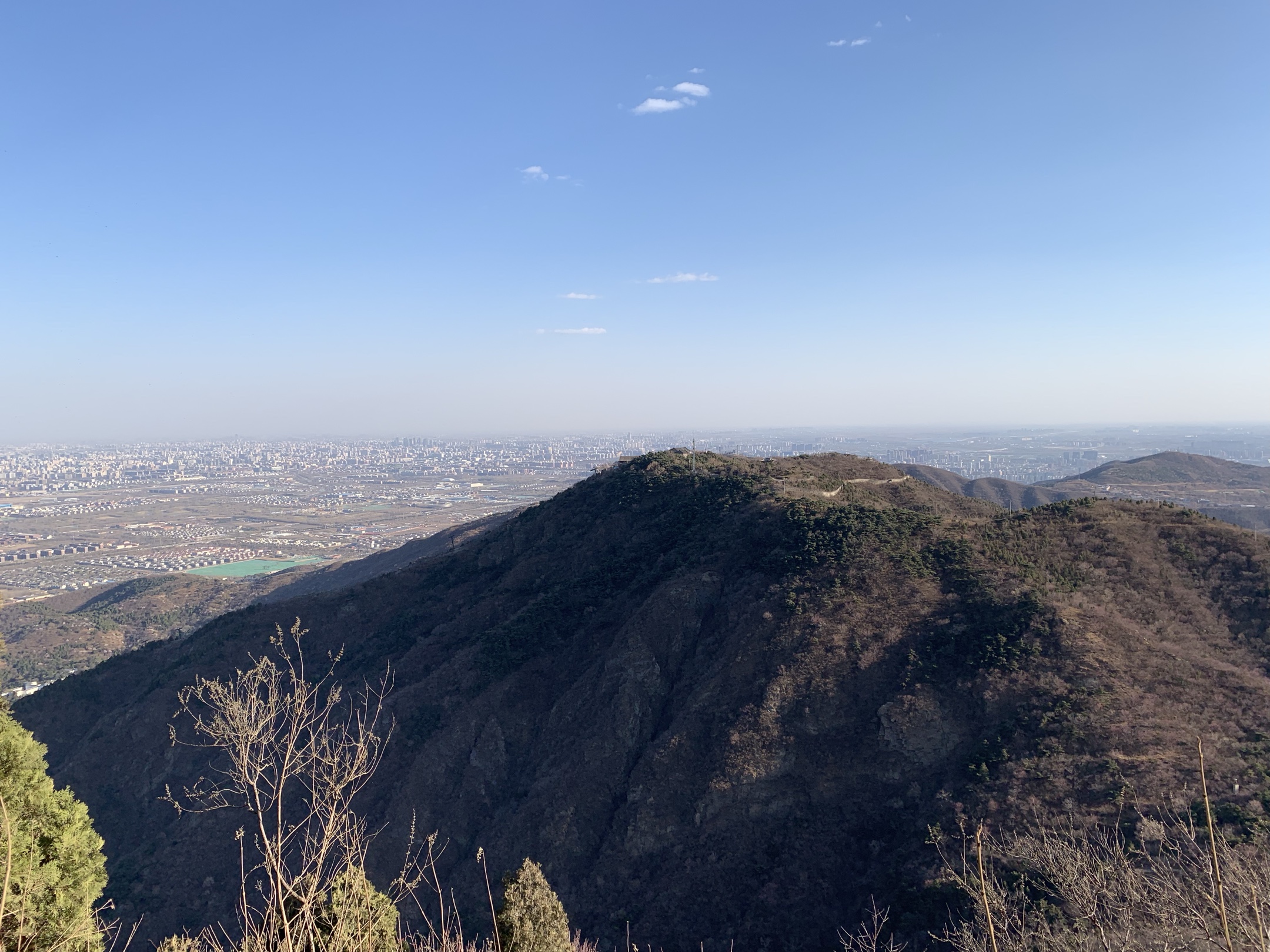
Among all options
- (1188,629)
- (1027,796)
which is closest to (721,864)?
(1027,796)

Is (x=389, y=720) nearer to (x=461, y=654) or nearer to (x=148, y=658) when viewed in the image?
(x=461, y=654)

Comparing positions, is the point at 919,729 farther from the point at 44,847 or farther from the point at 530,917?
the point at 44,847

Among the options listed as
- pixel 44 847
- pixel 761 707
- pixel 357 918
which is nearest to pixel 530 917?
pixel 357 918

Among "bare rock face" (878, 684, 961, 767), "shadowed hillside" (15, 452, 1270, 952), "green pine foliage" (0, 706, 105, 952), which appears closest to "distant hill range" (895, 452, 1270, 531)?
"shadowed hillside" (15, 452, 1270, 952)

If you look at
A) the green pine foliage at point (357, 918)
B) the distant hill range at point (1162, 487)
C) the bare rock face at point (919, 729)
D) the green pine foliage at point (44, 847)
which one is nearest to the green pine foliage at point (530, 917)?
the green pine foliage at point (357, 918)

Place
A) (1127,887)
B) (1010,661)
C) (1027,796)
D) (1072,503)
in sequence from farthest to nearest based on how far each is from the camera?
(1072,503), (1010,661), (1027,796), (1127,887)

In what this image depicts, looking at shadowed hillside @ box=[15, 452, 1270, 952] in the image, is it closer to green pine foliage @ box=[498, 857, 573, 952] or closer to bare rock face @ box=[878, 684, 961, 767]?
bare rock face @ box=[878, 684, 961, 767]
